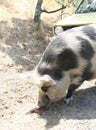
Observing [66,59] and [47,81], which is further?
[66,59]

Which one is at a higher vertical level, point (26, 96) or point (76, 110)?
point (76, 110)

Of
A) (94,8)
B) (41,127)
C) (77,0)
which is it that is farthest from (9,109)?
(77,0)

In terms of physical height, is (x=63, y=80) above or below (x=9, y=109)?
above

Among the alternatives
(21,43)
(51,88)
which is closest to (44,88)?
(51,88)

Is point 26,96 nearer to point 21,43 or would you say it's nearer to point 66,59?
point 66,59

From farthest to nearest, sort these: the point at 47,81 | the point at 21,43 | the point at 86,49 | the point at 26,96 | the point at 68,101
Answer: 1. the point at 21,43
2. the point at 26,96
3. the point at 68,101
4. the point at 86,49
5. the point at 47,81

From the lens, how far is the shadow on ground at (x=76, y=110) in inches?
256

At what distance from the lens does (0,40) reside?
11.2 meters

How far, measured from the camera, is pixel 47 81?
20.7ft

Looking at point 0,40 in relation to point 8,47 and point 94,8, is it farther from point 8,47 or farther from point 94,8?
point 94,8

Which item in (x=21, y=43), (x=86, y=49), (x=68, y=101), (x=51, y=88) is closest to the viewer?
(x=51, y=88)

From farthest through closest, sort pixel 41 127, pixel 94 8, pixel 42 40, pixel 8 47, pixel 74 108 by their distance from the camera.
→ pixel 42 40
pixel 8 47
pixel 94 8
pixel 74 108
pixel 41 127

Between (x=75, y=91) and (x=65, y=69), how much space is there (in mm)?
1110

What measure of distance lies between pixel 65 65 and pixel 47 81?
0.52 meters
